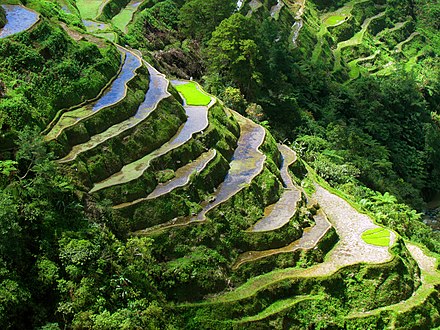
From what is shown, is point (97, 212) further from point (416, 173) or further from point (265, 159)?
point (416, 173)

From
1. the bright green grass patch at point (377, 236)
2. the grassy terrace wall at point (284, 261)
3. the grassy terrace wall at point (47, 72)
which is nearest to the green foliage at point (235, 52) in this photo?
the grassy terrace wall at point (47, 72)

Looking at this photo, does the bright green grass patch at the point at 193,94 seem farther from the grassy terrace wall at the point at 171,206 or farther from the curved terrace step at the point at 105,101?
the grassy terrace wall at the point at 171,206

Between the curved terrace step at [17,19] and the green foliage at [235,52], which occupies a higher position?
the curved terrace step at [17,19]

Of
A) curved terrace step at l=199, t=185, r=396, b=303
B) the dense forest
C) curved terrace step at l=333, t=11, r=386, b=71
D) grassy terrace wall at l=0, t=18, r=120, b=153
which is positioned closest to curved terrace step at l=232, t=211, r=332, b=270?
the dense forest

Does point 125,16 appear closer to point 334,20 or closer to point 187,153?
point 187,153

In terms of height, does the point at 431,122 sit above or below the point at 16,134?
below

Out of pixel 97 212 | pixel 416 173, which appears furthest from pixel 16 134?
pixel 416 173
